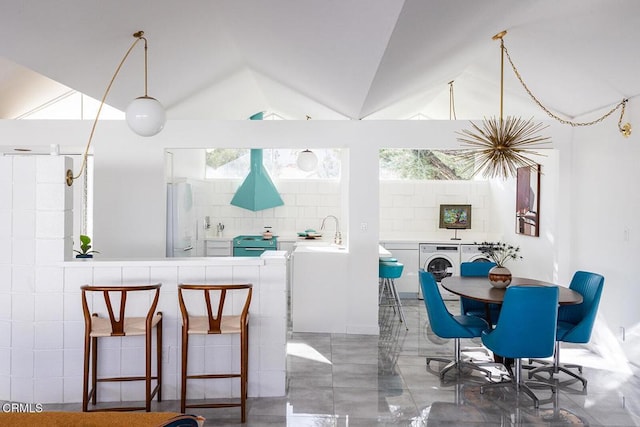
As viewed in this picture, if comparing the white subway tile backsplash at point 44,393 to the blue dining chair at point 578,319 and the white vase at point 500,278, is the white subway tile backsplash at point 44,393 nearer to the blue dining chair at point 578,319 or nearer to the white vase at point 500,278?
the white vase at point 500,278

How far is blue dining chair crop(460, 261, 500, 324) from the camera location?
4746 mm

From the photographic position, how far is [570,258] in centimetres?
528

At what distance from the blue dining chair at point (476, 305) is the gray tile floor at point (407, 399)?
46cm

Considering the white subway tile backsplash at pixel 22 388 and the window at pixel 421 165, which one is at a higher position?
the window at pixel 421 165

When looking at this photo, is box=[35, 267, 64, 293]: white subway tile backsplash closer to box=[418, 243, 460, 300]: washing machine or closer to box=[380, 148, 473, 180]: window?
box=[418, 243, 460, 300]: washing machine

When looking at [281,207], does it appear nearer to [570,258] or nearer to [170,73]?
[170,73]

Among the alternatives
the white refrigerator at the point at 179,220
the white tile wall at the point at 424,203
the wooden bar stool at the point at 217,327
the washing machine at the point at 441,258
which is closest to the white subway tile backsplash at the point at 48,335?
the wooden bar stool at the point at 217,327

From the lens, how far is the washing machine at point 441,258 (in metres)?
7.20

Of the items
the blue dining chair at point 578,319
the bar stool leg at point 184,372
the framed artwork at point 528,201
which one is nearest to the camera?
the bar stool leg at point 184,372

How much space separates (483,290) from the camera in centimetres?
405

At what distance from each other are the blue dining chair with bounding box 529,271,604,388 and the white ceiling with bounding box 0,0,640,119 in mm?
1652

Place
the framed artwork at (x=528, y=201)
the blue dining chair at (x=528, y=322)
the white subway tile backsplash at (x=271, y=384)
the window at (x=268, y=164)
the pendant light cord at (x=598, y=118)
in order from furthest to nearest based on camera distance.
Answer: the window at (x=268, y=164) → the framed artwork at (x=528, y=201) → the pendant light cord at (x=598, y=118) → the white subway tile backsplash at (x=271, y=384) → the blue dining chair at (x=528, y=322)

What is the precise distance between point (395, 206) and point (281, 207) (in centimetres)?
184

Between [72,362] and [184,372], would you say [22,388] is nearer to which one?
[72,362]
